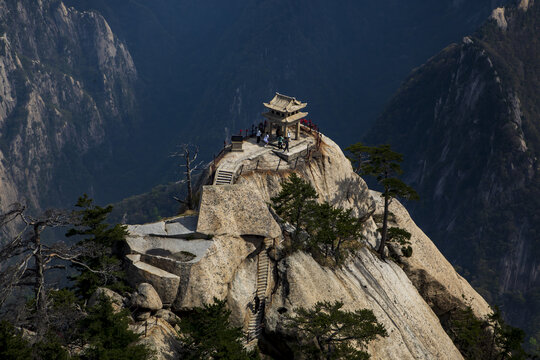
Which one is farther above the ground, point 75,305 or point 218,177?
point 218,177

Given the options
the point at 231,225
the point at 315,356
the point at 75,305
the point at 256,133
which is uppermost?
the point at 256,133

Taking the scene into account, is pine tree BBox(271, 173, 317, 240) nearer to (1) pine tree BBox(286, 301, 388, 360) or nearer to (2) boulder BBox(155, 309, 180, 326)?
(1) pine tree BBox(286, 301, 388, 360)

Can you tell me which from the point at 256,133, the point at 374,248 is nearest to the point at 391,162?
the point at 374,248

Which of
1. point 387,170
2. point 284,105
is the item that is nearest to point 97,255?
point 284,105

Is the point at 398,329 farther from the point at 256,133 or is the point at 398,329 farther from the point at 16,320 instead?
the point at 16,320

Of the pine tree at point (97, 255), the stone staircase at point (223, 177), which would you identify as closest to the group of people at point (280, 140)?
the stone staircase at point (223, 177)

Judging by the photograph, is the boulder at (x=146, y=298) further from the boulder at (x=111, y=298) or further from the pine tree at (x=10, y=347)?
the pine tree at (x=10, y=347)

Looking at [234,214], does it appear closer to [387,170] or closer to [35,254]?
[35,254]
